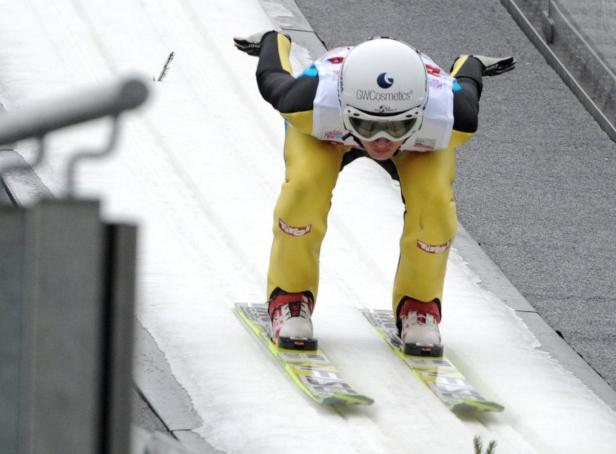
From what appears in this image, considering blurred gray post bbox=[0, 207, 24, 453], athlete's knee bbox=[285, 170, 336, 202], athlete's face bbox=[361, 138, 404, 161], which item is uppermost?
blurred gray post bbox=[0, 207, 24, 453]

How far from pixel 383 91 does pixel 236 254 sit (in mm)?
1622

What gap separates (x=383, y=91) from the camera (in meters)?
4.95

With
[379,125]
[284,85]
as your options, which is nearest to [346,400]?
[379,125]

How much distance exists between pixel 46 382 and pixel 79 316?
111 millimetres

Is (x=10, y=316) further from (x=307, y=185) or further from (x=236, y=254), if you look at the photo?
(x=236, y=254)

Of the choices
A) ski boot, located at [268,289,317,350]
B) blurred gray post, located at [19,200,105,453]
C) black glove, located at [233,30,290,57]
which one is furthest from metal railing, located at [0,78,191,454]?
black glove, located at [233,30,290,57]

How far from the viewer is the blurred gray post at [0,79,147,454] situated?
2.27 meters

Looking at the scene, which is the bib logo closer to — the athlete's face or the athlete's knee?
the athlete's face

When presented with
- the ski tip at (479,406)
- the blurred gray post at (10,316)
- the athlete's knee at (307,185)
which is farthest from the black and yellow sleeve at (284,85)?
the blurred gray post at (10,316)

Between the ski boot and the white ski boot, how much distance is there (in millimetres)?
351

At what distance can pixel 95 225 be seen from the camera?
226cm

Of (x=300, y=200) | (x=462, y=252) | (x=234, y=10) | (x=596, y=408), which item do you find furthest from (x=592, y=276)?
(x=234, y=10)

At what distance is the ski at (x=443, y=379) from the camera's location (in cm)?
508

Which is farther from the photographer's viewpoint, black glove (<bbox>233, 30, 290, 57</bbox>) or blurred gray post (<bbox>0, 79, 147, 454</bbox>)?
black glove (<bbox>233, 30, 290, 57</bbox>)
